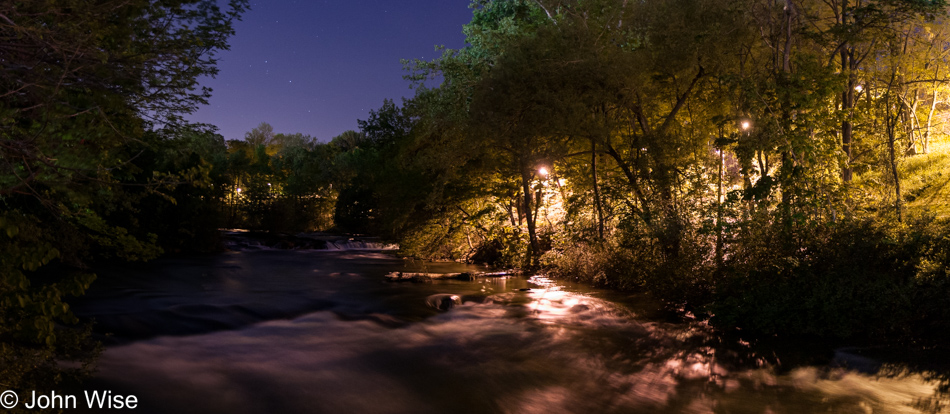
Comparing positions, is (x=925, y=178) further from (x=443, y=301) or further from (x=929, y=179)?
(x=443, y=301)

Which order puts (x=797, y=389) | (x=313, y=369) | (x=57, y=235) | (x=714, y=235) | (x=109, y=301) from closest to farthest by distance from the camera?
1. (x=797, y=389)
2. (x=313, y=369)
3. (x=714, y=235)
4. (x=109, y=301)
5. (x=57, y=235)

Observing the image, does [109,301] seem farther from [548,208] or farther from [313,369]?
[548,208]

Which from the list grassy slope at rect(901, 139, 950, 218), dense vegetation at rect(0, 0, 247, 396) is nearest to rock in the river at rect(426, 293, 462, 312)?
dense vegetation at rect(0, 0, 247, 396)

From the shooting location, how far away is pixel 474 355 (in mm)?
10336

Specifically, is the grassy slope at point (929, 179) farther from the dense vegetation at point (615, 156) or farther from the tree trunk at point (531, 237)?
the tree trunk at point (531, 237)

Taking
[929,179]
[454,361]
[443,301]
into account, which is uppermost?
[929,179]

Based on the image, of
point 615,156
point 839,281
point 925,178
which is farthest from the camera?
point 925,178

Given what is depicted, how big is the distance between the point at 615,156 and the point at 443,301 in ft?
20.9

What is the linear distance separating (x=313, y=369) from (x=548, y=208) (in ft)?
47.3

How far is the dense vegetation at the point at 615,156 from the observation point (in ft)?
18.2

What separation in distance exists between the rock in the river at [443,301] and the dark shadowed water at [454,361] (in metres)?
0.20

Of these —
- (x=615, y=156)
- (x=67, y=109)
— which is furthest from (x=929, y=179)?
(x=67, y=109)

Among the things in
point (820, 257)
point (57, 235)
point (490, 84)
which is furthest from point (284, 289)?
point (820, 257)

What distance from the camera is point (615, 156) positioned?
16.7 meters
